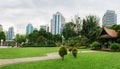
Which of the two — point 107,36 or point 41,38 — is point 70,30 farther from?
point 107,36

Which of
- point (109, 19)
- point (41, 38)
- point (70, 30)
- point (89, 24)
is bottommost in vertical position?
point (41, 38)

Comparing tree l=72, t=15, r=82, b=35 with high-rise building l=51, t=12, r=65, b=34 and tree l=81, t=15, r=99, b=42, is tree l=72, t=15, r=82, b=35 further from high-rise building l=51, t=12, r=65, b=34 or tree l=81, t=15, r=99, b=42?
high-rise building l=51, t=12, r=65, b=34

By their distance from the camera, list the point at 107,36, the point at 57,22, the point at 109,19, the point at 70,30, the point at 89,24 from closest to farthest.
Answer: the point at 107,36, the point at 89,24, the point at 70,30, the point at 109,19, the point at 57,22

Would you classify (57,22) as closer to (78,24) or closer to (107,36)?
(78,24)

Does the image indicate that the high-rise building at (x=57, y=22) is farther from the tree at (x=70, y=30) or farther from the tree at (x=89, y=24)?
the tree at (x=89, y=24)

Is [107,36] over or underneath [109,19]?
underneath

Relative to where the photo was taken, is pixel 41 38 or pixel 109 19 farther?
pixel 109 19

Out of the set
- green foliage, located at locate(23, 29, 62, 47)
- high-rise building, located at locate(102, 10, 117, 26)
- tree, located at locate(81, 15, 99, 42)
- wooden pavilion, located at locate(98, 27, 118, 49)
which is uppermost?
high-rise building, located at locate(102, 10, 117, 26)

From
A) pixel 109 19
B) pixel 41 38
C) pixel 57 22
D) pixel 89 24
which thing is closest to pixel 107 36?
pixel 89 24

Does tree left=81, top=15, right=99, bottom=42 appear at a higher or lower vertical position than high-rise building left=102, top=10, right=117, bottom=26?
lower

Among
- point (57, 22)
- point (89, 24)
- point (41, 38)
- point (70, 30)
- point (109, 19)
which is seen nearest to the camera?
A: point (89, 24)

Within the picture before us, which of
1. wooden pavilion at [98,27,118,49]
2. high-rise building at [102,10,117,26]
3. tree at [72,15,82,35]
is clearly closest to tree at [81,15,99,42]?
tree at [72,15,82,35]

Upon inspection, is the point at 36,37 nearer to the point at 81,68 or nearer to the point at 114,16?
the point at 114,16

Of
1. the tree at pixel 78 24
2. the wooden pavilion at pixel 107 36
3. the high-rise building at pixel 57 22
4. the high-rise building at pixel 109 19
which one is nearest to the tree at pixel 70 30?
the tree at pixel 78 24
